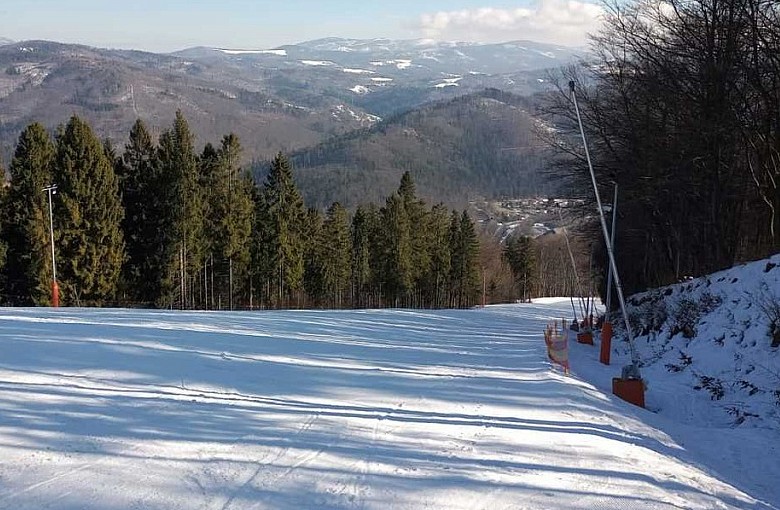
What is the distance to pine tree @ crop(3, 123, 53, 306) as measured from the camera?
35125 mm

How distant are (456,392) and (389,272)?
164ft

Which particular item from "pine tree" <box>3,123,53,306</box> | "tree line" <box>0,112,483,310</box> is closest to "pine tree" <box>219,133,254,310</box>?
"tree line" <box>0,112,483,310</box>

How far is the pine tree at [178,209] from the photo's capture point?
133ft

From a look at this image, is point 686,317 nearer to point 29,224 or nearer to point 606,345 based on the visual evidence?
point 606,345

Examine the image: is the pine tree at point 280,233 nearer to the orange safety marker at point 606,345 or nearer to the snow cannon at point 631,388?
the orange safety marker at point 606,345

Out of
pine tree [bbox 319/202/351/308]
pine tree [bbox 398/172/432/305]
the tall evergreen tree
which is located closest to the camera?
the tall evergreen tree

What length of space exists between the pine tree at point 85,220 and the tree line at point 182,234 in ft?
0.20

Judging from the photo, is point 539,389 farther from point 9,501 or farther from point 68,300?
point 68,300

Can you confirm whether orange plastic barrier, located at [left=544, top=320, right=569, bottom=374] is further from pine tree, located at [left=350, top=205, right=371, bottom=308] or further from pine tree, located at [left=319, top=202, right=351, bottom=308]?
pine tree, located at [left=350, top=205, right=371, bottom=308]

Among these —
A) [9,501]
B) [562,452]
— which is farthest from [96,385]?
[562,452]

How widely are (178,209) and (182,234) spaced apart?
148 centimetres

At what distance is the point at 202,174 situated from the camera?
151 ft

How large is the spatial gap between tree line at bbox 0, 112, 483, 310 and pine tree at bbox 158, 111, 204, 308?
6 cm

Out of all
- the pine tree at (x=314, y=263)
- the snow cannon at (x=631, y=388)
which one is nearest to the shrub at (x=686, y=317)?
the snow cannon at (x=631, y=388)
